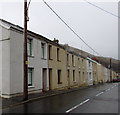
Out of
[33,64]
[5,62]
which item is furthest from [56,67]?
[5,62]

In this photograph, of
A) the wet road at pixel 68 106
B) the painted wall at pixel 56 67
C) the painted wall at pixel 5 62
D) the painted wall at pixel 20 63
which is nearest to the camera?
the wet road at pixel 68 106

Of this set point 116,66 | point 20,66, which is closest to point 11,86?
point 20,66

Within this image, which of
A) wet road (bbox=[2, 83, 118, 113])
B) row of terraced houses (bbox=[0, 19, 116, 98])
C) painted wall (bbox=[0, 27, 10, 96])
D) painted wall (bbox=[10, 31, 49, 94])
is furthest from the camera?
A: painted wall (bbox=[10, 31, 49, 94])

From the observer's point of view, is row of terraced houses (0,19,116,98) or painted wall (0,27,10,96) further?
row of terraced houses (0,19,116,98)

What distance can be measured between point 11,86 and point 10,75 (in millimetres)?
831

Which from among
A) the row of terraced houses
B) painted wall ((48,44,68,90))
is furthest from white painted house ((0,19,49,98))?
painted wall ((48,44,68,90))

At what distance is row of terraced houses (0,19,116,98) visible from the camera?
16.2 m

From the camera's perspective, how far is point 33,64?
19766 mm

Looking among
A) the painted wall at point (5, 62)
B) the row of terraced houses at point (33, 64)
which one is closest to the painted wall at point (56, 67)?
the row of terraced houses at point (33, 64)

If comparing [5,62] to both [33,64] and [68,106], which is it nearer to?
[33,64]

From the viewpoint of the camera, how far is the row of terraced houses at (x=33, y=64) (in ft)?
53.2

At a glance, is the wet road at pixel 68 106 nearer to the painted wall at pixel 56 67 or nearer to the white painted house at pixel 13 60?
the white painted house at pixel 13 60

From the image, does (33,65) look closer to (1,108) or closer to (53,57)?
(53,57)

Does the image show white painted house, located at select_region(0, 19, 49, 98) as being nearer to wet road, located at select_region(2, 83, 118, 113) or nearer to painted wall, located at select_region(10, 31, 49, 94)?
painted wall, located at select_region(10, 31, 49, 94)
